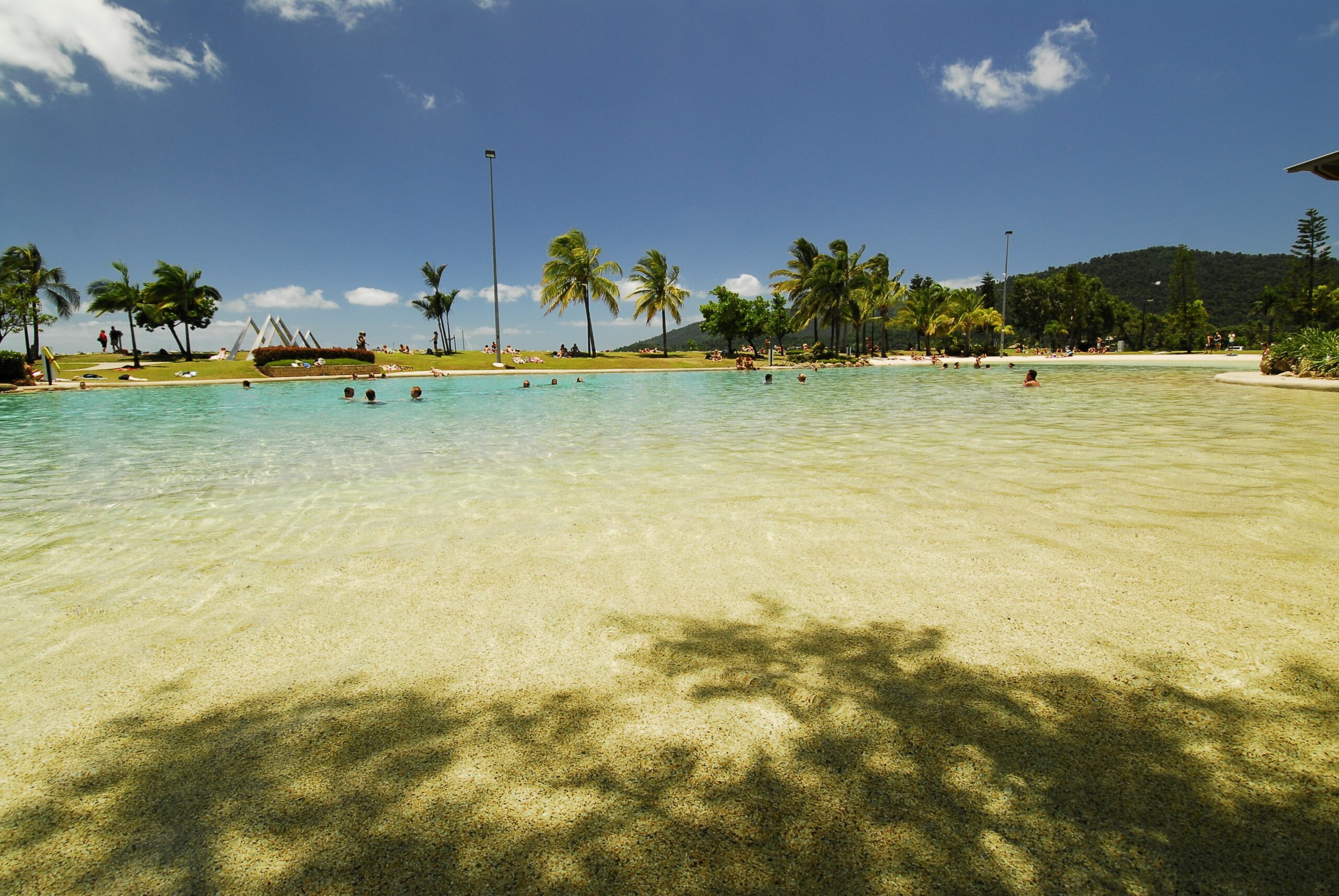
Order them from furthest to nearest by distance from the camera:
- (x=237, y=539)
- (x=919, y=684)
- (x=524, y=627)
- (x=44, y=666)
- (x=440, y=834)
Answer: (x=237, y=539) < (x=524, y=627) < (x=44, y=666) < (x=919, y=684) < (x=440, y=834)

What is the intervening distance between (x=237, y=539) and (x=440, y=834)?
170 inches

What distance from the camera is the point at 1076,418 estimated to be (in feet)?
39.3

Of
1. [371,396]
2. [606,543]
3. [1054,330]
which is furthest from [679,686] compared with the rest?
[1054,330]

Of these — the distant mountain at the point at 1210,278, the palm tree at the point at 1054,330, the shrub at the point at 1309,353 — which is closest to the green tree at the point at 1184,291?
the palm tree at the point at 1054,330

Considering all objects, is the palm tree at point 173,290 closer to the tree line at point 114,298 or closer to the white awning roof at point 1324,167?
the tree line at point 114,298

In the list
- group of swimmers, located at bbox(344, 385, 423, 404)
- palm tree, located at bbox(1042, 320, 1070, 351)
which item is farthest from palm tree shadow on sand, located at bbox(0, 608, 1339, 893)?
palm tree, located at bbox(1042, 320, 1070, 351)

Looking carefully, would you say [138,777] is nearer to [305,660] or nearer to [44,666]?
[305,660]

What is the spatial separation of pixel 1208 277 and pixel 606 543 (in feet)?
499

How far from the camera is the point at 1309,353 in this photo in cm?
1961

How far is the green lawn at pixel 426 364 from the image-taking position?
34475mm

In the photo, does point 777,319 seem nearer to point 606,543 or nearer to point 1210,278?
point 606,543

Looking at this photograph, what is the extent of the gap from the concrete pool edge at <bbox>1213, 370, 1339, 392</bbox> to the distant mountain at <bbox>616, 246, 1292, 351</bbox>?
77.0m

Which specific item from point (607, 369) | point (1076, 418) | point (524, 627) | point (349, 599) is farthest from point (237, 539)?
point (607, 369)

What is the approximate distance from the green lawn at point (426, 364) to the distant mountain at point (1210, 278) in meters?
93.1
